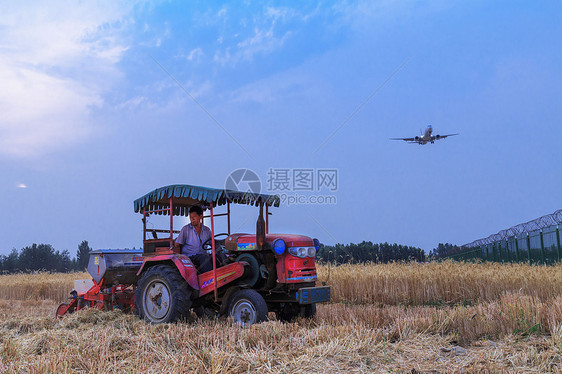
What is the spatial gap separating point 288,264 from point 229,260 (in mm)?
1234

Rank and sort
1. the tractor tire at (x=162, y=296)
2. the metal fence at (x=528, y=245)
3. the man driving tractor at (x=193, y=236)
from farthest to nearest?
the metal fence at (x=528, y=245)
the man driving tractor at (x=193, y=236)
the tractor tire at (x=162, y=296)

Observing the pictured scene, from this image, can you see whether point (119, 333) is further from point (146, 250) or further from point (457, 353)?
point (457, 353)

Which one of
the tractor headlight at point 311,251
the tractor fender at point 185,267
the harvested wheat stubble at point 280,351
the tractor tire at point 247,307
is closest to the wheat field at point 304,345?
the harvested wheat stubble at point 280,351

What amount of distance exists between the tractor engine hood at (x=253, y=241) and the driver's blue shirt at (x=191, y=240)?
73cm

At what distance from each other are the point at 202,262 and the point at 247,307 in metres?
1.45

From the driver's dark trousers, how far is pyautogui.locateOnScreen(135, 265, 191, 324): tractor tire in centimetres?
39

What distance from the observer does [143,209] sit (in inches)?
366

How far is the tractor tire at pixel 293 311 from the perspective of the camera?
833 cm

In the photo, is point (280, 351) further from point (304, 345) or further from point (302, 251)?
point (302, 251)

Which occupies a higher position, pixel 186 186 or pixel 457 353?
pixel 186 186

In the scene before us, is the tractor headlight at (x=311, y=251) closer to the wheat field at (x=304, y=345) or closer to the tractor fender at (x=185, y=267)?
the wheat field at (x=304, y=345)

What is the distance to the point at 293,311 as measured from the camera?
8461 mm

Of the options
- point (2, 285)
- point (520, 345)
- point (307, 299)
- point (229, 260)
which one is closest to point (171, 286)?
point (229, 260)

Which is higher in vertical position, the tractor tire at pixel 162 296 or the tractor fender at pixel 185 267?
the tractor fender at pixel 185 267
